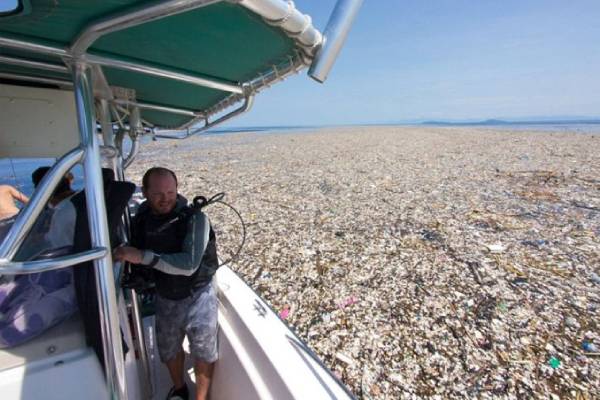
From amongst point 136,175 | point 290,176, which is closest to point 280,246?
point 290,176

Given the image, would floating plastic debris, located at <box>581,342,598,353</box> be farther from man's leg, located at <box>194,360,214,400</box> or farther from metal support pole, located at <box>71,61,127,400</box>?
metal support pole, located at <box>71,61,127,400</box>

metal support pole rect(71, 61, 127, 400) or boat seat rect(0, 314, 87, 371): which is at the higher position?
metal support pole rect(71, 61, 127, 400)

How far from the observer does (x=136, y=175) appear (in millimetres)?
12352

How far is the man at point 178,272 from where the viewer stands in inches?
72.4

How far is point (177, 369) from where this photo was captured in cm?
220

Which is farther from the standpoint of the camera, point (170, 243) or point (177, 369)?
point (177, 369)

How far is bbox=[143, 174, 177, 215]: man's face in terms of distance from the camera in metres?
1.82

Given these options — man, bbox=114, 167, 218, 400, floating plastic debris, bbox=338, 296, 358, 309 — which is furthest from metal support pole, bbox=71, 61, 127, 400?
floating plastic debris, bbox=338, 296, 358, 309

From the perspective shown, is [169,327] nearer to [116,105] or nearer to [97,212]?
[97,212]

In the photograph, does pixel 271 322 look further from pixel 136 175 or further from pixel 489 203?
pixel 136 175

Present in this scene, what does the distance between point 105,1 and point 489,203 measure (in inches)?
342

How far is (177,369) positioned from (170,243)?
975 millimetres

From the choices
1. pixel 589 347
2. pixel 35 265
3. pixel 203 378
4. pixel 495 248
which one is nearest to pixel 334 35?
pixel 35 265

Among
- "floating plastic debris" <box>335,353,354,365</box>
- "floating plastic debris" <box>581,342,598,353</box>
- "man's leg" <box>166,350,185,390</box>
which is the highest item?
"man's leg" <box>166,350,185,390</box>
